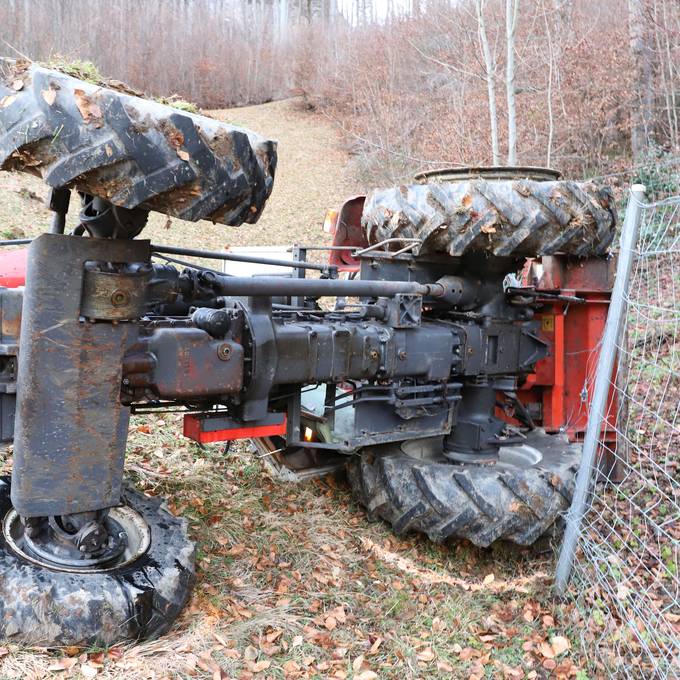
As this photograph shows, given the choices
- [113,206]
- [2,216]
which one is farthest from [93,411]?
[2,216]

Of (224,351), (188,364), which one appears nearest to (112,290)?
(188,364)

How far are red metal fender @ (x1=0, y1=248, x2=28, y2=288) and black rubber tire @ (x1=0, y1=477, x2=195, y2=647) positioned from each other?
2363mm

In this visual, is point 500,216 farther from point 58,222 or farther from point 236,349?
point 58,222

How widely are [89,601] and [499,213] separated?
8.99 feet

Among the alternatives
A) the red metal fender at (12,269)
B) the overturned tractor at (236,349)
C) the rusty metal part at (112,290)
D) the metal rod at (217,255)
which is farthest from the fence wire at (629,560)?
the red metal fender at (12,269)

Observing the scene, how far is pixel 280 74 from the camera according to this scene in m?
32.5

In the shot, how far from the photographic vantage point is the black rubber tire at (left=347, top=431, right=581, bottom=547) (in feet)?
13.5

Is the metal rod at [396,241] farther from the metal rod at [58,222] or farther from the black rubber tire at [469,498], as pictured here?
the metal rod at [58,222]

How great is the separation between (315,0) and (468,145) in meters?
30.1

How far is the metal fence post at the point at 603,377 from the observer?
3.88 m

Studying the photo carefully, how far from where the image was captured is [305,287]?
3273 millimetres

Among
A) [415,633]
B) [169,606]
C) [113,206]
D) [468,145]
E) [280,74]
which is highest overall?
[280,74]

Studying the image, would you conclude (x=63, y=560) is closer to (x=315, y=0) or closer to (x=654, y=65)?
(x=654, y=65)

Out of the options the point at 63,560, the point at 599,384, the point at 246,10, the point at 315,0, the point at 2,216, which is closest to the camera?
the point at 63,560
